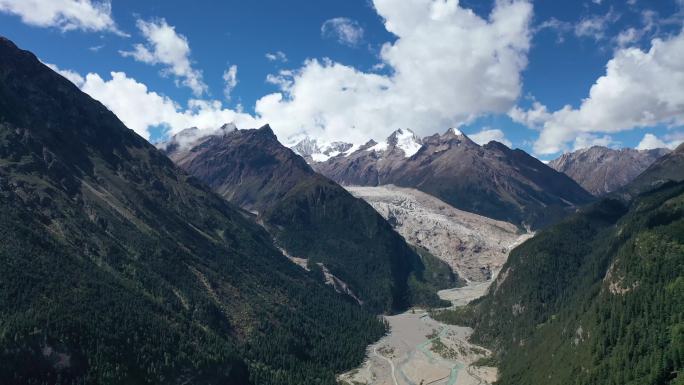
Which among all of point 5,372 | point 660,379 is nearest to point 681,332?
point 660,379

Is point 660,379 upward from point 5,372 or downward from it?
upward

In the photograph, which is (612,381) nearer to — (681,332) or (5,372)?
(681,332)

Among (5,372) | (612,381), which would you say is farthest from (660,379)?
(5,372)

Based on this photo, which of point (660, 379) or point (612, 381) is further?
point (612, 381)

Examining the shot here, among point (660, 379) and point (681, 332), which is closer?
point (660, 379)

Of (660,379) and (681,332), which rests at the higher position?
(681,332)

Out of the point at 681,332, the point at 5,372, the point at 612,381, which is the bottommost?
the point at 5,372

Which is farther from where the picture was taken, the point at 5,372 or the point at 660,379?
the point at 5,372

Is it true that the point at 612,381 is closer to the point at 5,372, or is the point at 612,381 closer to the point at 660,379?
the point at 660,379
